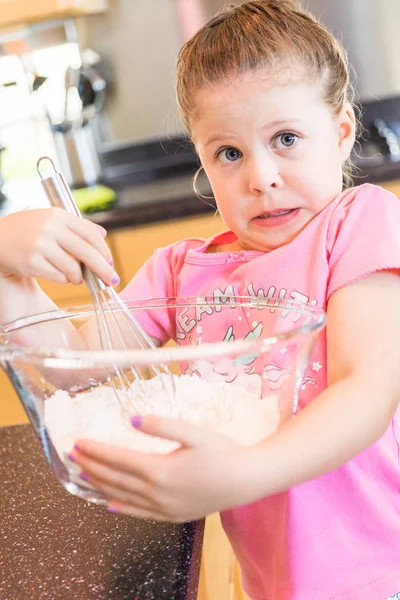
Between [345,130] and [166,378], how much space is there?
390 millimetres

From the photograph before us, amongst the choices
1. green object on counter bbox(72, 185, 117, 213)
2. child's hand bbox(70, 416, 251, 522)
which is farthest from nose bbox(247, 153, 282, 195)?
green object on counter bbox(72, 185, 117, 213)

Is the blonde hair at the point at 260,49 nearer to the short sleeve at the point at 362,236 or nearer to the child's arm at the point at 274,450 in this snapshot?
the short sleeve at the point at 362,236

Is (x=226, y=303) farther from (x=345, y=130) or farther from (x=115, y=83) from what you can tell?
(x=115, y=83)

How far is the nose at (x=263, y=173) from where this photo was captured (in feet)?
2.25

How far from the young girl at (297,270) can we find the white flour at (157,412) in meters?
0.03

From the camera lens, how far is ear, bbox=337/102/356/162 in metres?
0.78

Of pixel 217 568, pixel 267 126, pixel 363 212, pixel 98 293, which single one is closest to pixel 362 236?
pixel 363 212

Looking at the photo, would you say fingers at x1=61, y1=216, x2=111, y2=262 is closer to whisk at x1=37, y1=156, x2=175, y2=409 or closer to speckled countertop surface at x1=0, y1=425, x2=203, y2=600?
whisk at x1=37, y1=156, x2=175, y2=409

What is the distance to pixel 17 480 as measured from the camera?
686 millimetres

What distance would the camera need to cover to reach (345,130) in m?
0.78

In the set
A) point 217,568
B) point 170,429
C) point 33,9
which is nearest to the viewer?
point 170,429

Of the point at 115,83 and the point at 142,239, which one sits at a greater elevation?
the point at 115,83

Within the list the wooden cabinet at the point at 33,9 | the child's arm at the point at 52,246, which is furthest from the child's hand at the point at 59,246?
the wooden cabinet at the point at 33,9

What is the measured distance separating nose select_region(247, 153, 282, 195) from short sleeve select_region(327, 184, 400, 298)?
2.7 inches
